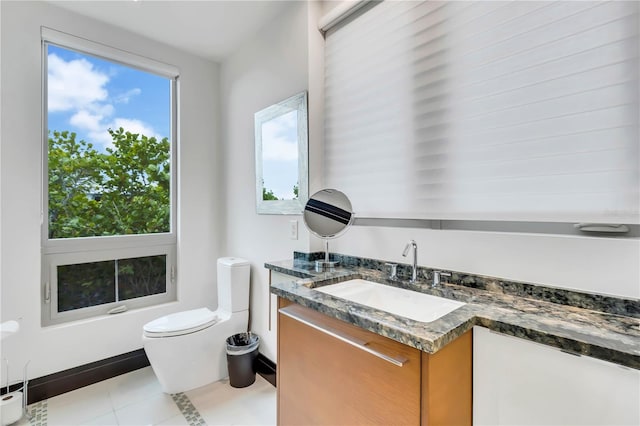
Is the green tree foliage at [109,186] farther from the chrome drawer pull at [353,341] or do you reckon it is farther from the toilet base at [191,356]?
the chrome drawer pull at [353,341]

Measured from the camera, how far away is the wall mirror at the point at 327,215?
171cm

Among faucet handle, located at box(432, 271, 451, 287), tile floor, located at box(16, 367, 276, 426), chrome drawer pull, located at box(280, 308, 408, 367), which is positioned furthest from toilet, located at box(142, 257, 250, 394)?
faucet handle, located at box(432, 271, 451, 287)

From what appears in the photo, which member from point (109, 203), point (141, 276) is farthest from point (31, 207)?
point (141, 276)

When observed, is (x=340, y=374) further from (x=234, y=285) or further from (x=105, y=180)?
(x=105, y=180)

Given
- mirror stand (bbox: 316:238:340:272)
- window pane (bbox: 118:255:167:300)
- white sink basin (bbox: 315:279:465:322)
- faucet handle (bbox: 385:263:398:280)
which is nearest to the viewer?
white sink basin (bbox: 315:279:465:322)

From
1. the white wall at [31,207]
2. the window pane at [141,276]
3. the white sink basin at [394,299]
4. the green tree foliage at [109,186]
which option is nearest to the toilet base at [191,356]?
the white wall at [31,207]

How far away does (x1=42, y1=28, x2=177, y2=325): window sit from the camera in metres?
2.09

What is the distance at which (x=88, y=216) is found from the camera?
222cm

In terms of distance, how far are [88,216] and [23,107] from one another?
30.7 inches

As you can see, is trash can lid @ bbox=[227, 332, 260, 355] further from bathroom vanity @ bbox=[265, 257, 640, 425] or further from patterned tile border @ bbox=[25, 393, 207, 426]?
bathroom vanity @ bbox=[265, 257, 640, 425]

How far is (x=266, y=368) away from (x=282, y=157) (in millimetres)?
1485

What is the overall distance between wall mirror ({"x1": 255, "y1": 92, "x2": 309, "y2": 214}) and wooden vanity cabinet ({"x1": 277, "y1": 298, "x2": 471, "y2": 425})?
0.86 m

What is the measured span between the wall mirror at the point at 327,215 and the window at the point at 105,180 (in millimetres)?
1492

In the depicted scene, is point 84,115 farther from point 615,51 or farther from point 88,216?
point 615,51
